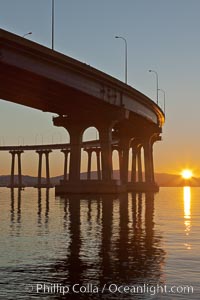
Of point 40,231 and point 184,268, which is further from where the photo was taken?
point 40,231

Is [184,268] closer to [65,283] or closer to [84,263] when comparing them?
[84,263]

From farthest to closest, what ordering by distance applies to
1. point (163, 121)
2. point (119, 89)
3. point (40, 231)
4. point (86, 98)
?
point (163, 121) < point (119, 89) < point (86, 98) < point (40, 231)

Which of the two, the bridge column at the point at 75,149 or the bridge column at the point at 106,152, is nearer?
the bridge column at the point at 106,152

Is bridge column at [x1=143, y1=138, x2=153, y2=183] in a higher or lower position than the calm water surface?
higher

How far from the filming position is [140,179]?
17450 cm

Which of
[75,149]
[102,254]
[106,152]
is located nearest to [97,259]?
[102,254]

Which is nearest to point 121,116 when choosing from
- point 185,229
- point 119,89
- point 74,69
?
point 119,89

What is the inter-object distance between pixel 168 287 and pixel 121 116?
85.3 m

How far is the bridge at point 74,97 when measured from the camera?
68.1 meters

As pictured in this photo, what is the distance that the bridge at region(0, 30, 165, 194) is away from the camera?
68.1m

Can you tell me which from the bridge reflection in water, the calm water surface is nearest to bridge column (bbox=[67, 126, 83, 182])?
the bridge reflection in water

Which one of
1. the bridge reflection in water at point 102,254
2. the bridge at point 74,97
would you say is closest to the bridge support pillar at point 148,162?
the bridge at point 74,97

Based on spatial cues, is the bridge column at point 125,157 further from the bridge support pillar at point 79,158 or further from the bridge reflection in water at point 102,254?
the bridge reflection in water at point 102,254

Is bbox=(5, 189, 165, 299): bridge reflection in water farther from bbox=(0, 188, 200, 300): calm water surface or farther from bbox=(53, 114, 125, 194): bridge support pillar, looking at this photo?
bbox=(53, 114, 125, 194): bridge support pillar
